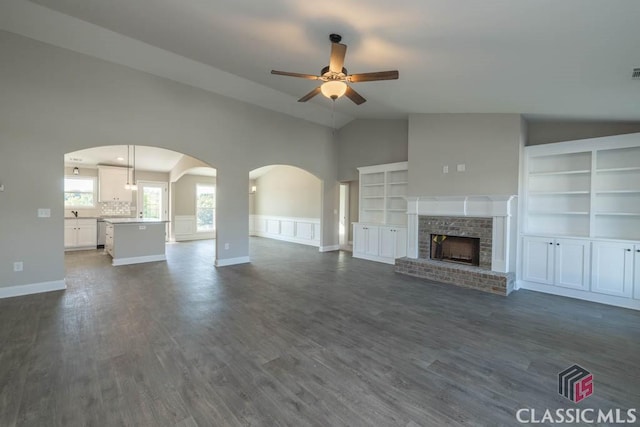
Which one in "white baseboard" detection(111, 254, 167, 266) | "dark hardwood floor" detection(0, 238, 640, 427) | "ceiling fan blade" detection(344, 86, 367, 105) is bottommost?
"dark hardwood floor" detection(0, 238, 640, 427)

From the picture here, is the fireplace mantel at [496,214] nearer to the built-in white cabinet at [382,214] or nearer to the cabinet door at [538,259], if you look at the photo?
the cabinet door at [538,259]

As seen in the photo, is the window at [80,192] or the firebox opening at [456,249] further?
the window at [80,192]

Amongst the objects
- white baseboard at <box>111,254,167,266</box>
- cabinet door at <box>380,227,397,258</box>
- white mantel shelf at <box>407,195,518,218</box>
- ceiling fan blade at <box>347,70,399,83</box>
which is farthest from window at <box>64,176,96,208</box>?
white mantel shelf at <box>407,195,518,218</box>

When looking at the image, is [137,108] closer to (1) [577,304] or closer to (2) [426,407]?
(2) [426,407]

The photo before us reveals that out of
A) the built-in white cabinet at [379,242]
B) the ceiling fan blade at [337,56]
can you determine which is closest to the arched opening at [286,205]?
the built-in white cabinet at [379,242]

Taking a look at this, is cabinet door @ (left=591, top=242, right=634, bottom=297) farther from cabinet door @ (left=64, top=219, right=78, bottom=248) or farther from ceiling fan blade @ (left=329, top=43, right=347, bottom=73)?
cabinet door @ (left=64, top=219, right=78, bottom=248)

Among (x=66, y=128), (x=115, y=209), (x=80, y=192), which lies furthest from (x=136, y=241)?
(x=80, y=192)

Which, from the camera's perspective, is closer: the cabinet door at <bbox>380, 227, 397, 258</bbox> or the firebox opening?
the firebox opening

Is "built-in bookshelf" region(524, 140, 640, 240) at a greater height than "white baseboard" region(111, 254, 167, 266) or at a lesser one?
greater

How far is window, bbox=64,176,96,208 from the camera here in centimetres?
845

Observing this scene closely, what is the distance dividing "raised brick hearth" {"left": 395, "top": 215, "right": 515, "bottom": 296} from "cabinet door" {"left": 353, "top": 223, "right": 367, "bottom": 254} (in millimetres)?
1603

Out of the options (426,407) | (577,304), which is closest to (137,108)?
(426,407)

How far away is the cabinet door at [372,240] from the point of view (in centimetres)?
704

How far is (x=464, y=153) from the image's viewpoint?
532cm
